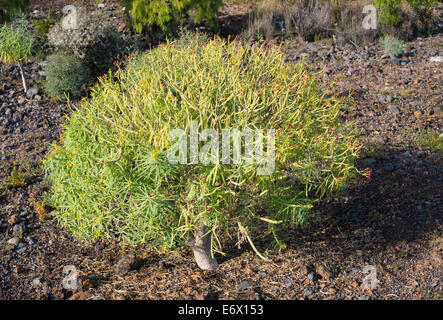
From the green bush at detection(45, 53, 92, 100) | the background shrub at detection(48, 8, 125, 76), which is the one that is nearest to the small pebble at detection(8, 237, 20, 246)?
the green bush at detection(45, 53, 92, 100)

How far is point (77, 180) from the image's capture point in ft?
12.6

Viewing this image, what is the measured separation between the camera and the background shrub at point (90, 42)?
816 centimetres

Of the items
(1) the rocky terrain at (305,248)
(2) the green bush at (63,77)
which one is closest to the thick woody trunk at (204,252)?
(1) the rocky terrain at (305,248)

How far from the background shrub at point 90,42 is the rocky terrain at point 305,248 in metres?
1.74

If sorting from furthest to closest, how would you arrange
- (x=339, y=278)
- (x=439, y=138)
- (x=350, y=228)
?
(x=439, y=138) < (x=350, y=228) < (x=339, y=278)

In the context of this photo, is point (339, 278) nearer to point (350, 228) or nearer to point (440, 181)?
point (350, 228)

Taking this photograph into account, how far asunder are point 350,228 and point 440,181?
1363 millimetres

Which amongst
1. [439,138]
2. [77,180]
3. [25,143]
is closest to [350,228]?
[439,138]

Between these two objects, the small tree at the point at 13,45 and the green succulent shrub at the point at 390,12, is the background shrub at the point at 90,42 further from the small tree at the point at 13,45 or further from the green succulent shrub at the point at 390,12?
the green succulent shrub at the point at 390,12

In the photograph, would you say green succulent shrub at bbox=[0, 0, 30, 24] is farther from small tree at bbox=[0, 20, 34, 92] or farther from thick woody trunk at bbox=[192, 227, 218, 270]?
thick woody trunk at bbox=[192, 227, 218, 270]

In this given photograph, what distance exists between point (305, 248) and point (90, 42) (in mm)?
5278

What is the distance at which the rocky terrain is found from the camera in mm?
4270

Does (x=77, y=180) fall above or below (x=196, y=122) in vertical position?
below

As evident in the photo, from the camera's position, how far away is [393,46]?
8.54 metres
